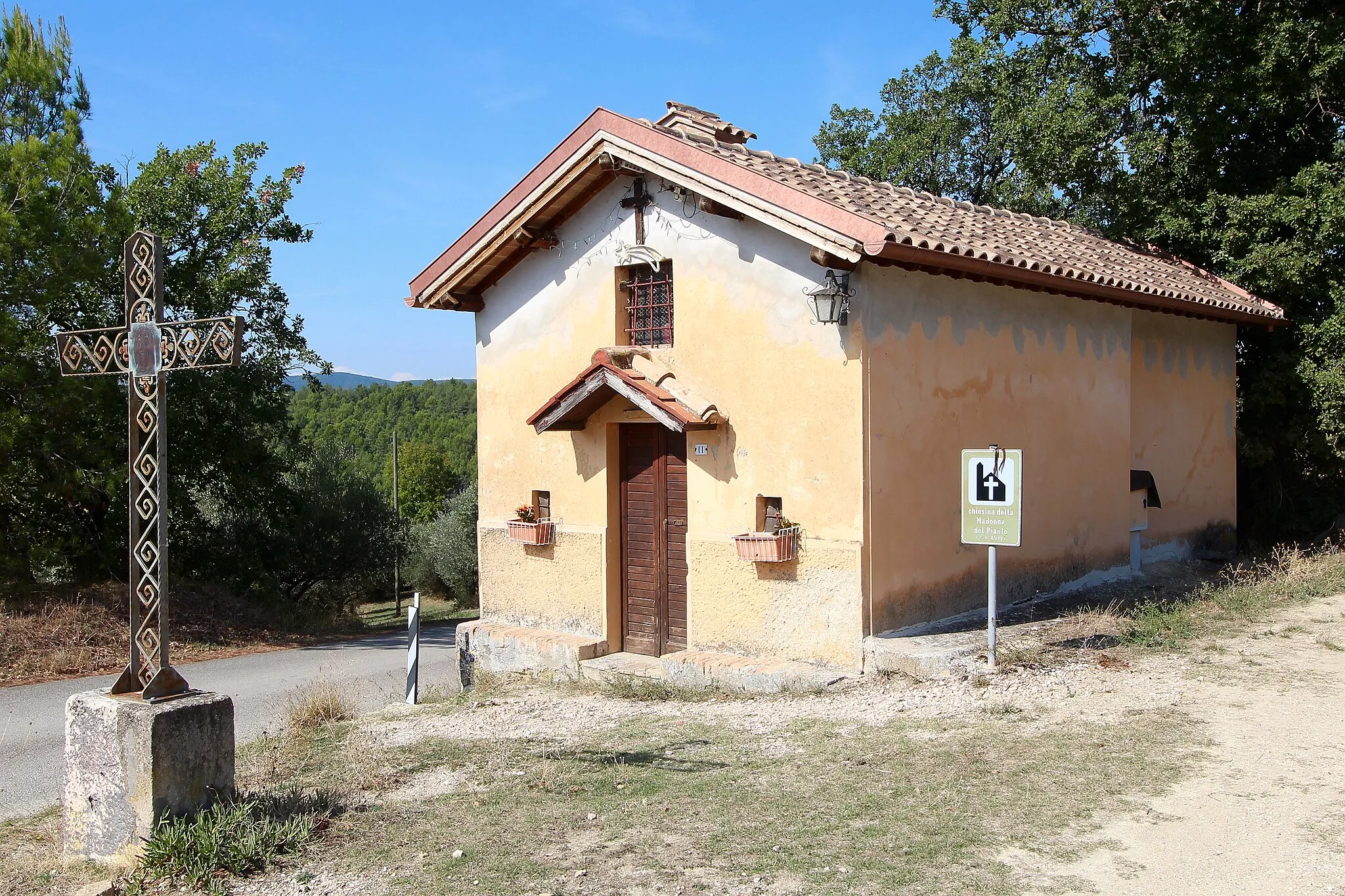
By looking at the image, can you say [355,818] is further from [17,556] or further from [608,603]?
[17,556]

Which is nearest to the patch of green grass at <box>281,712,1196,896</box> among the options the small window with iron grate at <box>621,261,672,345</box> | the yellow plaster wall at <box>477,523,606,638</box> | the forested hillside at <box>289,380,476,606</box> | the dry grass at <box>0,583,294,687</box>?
the yellow plaster wall at <box>477,523,606,638</box>

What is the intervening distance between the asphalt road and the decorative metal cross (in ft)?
8.00


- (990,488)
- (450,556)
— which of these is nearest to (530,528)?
(990,488)

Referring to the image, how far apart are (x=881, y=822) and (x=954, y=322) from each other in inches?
221

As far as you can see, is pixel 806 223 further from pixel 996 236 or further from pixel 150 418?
pixel 150 418

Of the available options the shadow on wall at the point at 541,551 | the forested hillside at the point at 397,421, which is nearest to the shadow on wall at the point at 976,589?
the shadow on wall at the point at 541,551

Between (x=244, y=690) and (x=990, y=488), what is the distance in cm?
Result: 850

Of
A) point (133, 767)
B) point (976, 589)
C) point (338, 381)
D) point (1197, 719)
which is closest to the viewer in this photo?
point (133, 767)

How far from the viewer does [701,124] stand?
11383 millimetres

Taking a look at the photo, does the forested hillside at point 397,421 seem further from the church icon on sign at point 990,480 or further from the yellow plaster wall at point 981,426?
the church icon on sign at point 990,480

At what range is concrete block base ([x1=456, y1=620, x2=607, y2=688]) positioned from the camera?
34.6ft

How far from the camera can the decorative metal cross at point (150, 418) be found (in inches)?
212

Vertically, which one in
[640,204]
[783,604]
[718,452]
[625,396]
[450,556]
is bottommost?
[450,556]

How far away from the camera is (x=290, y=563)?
22266 millimetres
